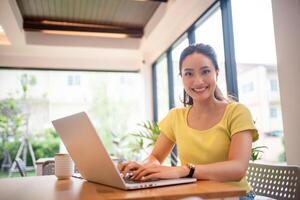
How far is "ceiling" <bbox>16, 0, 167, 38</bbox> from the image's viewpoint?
364cm

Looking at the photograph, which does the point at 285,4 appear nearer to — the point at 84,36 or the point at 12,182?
the point at 12,182

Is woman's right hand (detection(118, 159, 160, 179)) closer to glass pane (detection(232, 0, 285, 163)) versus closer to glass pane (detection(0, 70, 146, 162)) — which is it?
glass pane (detection(232, 0, 285, 163))

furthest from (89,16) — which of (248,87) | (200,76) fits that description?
(200,76)

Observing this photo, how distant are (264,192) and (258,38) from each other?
1.39m

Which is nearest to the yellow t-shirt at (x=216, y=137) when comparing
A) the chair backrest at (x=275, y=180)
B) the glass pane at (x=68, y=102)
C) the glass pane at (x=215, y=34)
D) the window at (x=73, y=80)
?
the chair backrest at (x=275, y=180)

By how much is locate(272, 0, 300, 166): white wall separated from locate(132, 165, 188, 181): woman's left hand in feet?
3.48

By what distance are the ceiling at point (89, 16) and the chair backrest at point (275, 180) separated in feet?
8.47

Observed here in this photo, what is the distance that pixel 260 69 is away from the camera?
2262 millimetres

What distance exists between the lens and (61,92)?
540cm

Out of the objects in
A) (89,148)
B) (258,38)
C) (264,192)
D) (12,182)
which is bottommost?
(264,192)

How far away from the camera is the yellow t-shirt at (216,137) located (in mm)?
1121

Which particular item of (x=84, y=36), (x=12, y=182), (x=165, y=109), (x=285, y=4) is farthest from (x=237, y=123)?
(x=84, y=36)

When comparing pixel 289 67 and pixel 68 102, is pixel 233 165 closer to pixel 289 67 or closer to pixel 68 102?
pixel 289 67

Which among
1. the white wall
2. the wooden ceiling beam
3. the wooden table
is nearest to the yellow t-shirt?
the wooden table
